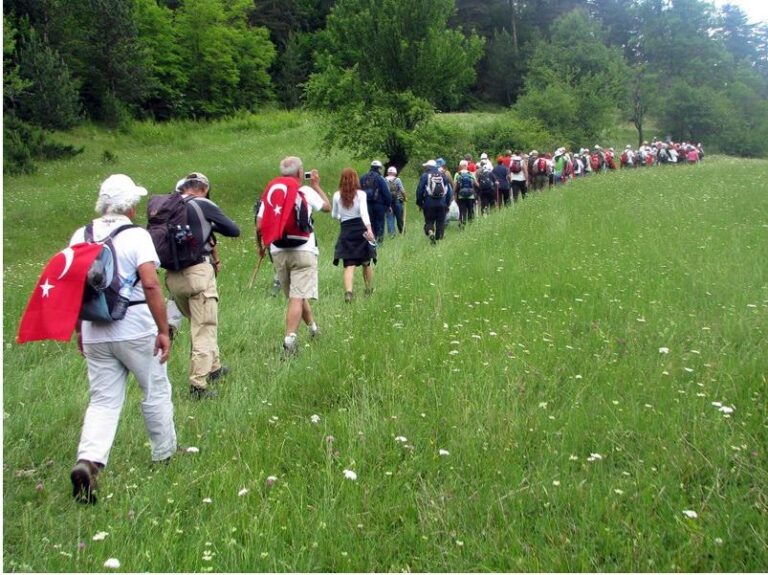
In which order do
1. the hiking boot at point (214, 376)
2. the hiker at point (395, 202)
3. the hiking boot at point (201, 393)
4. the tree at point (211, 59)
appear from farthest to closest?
the tree at point (211, 59), the hiker at point (395, 202), the hiking boot at point (214, 376), the hiking boot at point (201, 393)

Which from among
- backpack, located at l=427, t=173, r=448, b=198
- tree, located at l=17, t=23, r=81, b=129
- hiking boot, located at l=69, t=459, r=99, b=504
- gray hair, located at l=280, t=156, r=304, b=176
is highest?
tree, located at l=17, t=23, r=81, b=129

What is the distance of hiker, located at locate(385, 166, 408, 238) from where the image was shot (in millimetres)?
15940

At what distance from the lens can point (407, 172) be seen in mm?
33062

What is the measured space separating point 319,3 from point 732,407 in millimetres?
74280

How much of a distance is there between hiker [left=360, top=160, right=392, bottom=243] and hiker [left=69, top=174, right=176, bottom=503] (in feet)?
29.7

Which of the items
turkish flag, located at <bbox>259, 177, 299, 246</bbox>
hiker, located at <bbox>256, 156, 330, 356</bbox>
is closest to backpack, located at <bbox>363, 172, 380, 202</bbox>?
hiker, located at <bbox>256, 156, 330, 356</bbox>

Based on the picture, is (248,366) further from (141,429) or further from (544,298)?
(544,298)

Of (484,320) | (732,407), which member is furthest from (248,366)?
(732,407)

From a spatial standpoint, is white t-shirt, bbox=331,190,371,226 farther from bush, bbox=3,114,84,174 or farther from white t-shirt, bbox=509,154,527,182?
bush, bbox=3,114,84,174

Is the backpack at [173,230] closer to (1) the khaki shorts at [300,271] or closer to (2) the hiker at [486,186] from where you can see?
(1) the khaki shorts at [300,271]

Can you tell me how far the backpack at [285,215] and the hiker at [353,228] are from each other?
2.16 metres

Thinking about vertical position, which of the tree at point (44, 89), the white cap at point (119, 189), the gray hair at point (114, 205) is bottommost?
the gray hair at point (114, 205)

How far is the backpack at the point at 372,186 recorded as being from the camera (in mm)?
13356

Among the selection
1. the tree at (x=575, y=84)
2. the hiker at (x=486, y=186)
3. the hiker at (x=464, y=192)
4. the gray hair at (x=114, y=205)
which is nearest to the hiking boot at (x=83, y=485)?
the gray hair at (x=114, y=205)
